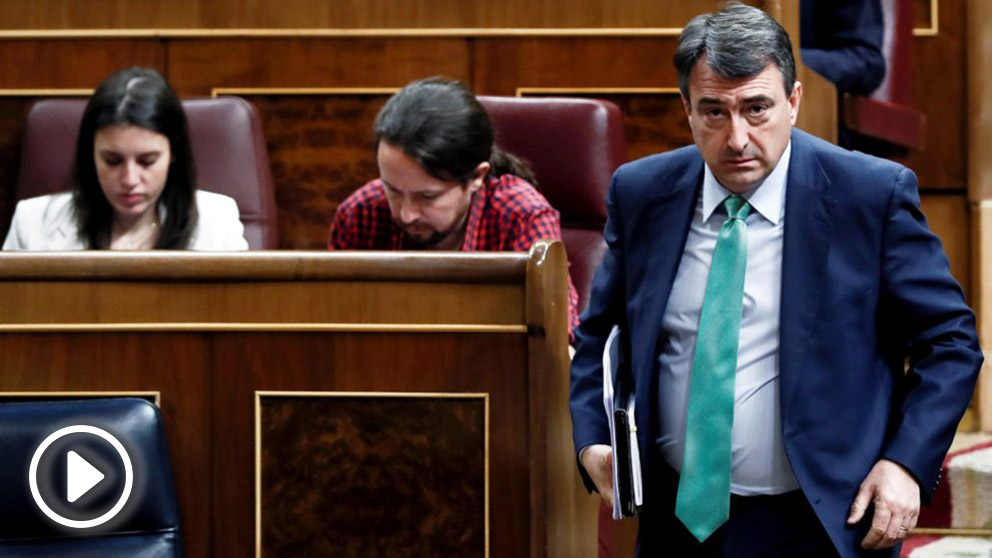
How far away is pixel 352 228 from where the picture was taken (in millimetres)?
1362

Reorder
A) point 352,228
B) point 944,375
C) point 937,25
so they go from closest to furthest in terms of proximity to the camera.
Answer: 1. point 944,375
2. point 352,228
3. point 937,25

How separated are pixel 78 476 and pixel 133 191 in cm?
54

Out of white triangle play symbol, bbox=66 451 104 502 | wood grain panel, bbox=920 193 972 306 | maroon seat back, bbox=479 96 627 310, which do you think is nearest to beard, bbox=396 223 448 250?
maroon seat back, bbox=479 96 627 310

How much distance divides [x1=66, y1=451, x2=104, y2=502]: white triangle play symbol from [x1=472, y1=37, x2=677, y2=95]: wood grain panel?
0.88 meters

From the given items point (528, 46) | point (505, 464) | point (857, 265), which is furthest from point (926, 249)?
point (528, 46)

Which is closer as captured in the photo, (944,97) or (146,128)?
(146,128)

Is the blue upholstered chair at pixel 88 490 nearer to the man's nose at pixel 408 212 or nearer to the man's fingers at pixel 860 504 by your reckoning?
the man's nose at pixel 408 212

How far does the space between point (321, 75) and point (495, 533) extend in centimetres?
89

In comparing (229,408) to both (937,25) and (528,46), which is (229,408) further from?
(937,25)

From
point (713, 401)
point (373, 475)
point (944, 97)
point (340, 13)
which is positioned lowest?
point (373, 475)

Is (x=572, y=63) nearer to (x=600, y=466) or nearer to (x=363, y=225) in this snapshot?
(x=363, y=225)

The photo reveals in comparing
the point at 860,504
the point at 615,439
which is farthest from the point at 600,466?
the point at 860,504

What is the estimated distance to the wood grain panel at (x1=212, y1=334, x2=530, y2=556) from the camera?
1042 millimetres

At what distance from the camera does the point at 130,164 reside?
148 centimetres
